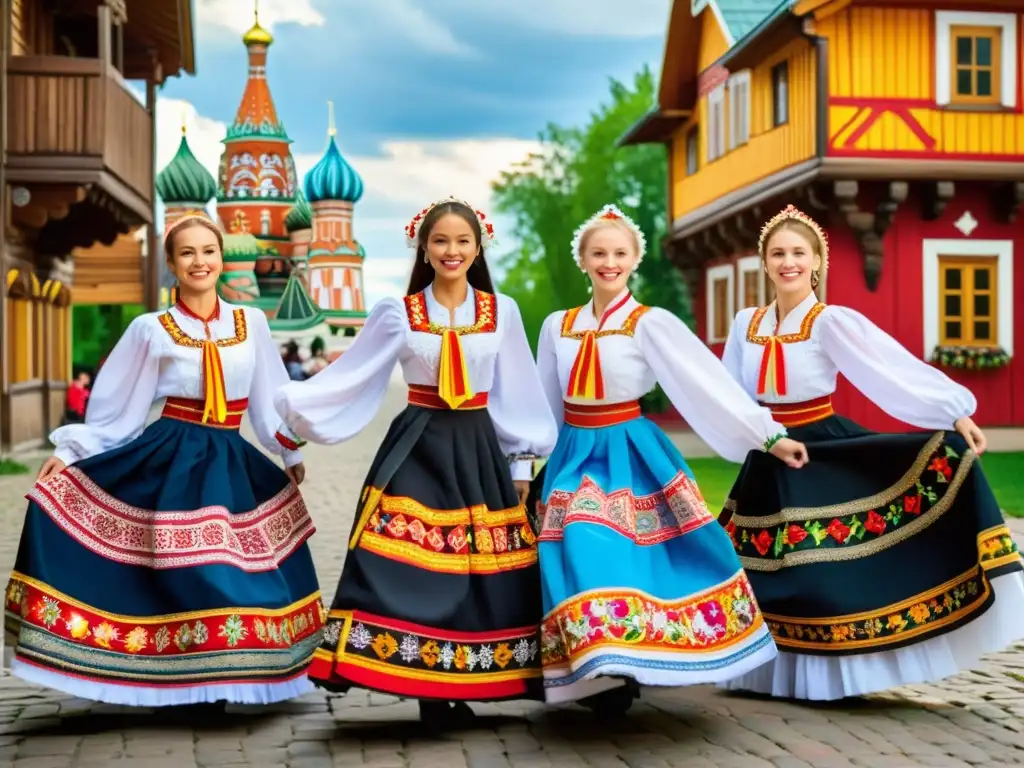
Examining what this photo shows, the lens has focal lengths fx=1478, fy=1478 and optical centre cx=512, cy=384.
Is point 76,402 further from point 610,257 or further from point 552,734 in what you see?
point 552,734

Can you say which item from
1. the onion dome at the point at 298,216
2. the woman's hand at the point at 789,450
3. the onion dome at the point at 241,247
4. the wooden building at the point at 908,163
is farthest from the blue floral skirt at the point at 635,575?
the onion dome at the point at 298,216

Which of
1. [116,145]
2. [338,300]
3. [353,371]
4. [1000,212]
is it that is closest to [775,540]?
[353,371]

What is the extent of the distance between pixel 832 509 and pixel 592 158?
3472 centimetres

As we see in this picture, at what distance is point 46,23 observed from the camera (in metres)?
19.2

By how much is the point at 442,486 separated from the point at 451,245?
84 cm

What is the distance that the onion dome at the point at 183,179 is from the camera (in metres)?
51.1

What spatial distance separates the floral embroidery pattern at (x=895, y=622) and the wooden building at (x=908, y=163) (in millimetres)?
13910

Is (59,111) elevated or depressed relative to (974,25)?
depressed

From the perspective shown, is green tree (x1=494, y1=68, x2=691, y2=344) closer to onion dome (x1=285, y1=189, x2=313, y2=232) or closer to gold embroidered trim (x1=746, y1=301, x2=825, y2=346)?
onion dome (x1=285, y1=189, x2=313, y2=232)

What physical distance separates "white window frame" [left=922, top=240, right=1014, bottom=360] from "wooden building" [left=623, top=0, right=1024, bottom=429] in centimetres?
1

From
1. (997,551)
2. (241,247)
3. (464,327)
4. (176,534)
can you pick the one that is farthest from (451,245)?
(241,247)

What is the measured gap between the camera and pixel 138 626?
5074mm

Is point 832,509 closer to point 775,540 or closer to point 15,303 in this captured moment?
point 775,540

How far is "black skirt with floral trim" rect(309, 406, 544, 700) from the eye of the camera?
475cm
